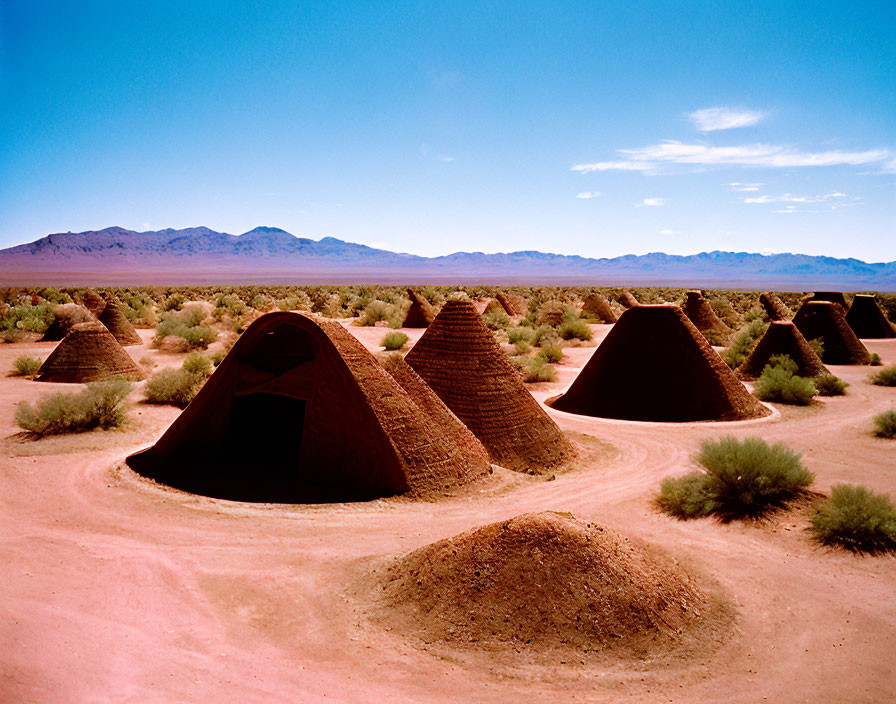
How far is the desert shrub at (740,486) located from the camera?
914 centimetres

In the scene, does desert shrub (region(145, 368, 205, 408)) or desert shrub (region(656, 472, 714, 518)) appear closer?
desert shrub (region(656, 472, 714, 518))

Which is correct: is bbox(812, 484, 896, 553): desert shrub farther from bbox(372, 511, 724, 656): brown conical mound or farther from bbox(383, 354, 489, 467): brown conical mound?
bbox(383, 354, 489, 467): brown conical mound

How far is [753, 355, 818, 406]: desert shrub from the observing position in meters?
17.6

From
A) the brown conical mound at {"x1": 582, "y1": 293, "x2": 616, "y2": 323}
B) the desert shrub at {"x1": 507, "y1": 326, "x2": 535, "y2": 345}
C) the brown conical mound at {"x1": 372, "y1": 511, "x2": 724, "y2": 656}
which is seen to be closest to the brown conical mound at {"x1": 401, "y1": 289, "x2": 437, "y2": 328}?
the desert shrub at {"x1": 507, "y1": 326, "x2": 535, "y2": 345}

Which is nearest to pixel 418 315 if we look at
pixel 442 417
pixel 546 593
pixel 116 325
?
→ pixel 116 325

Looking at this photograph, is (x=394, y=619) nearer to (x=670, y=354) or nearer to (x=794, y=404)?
(x=670, y=354)

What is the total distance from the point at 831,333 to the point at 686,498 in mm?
20628

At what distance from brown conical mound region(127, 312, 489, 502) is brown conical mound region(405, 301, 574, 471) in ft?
4.31

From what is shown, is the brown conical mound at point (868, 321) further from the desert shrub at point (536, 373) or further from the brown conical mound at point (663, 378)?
the brown conical mound at point (663, 378)

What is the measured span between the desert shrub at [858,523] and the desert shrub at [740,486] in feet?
3.38

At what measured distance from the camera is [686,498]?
9.29m

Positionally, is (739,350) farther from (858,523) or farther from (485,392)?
(858,523)

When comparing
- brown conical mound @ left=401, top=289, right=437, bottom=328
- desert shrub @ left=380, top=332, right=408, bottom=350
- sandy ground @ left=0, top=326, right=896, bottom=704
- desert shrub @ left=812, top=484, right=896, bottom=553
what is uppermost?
brown conical mound @ left=401, top=289, right=437, bottom=328

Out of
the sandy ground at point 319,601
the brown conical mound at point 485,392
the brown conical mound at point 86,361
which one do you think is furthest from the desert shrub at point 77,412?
the brown conical mound at point 485,392
